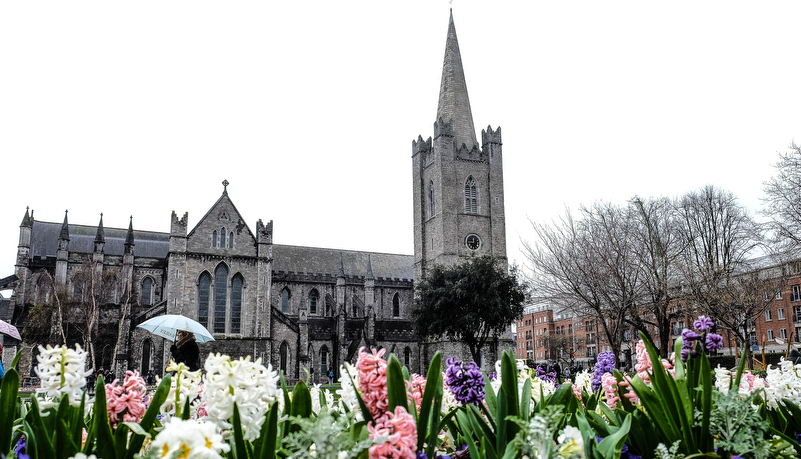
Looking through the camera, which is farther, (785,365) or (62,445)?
(785,365)

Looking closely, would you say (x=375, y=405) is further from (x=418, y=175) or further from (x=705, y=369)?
(x=418, y=175)

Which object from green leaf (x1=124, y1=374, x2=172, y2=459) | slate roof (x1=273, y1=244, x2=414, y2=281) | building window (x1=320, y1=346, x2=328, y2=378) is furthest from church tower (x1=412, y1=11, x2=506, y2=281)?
green leaf (x1=124, y1=374, x2=172, y2=459)

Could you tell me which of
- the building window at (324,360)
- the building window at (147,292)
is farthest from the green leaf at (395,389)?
the building window at (147,292)

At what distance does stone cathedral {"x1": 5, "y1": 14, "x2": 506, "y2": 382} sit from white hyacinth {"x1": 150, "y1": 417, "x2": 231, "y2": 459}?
118 feet

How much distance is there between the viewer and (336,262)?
205 ft

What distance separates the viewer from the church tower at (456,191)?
2203 inches

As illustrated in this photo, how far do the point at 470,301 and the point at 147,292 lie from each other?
27.3 m

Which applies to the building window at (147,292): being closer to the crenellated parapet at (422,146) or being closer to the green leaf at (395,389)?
the crenellated parapet at (422,146)

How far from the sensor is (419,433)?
3199mm

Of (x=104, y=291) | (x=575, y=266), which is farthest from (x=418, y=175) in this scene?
(x=575, y=266)

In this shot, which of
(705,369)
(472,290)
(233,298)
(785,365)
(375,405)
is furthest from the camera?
(233,298)

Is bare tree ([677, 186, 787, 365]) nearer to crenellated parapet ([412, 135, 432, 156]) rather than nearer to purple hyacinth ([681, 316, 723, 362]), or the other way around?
purple hyacinth ([681, 316, 723, 362])

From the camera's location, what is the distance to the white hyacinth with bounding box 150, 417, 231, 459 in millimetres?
1875

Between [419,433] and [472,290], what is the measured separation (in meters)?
40.1
